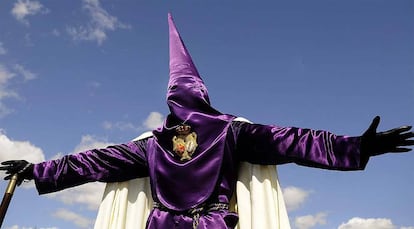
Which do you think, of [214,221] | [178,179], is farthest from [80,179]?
[214,221]

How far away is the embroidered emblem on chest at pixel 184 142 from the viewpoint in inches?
123

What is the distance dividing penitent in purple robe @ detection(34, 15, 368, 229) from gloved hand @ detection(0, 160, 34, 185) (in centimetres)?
6

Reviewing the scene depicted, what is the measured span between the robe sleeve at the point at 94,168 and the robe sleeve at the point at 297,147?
78 cm

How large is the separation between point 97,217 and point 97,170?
0.34 m

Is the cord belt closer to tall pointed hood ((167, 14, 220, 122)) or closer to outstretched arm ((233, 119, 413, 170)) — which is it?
outstretched arm ((233, 119, 413, 170))

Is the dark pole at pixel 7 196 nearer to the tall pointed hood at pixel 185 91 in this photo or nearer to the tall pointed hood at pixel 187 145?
the tall pointed hood at pixel 187 145

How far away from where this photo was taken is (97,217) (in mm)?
3432

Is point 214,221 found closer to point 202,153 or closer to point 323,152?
point 202,153

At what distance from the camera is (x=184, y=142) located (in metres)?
3.16

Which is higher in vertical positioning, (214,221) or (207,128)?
(207,128)

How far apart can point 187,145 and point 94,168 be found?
0.76 m

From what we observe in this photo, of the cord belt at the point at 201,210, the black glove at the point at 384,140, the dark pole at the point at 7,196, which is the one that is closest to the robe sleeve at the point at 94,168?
the dark pole at the point at 7,196

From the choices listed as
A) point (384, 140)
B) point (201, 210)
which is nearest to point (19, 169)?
point (201, 210)

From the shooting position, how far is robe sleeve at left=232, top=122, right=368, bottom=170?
2.66m
